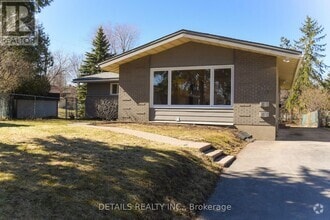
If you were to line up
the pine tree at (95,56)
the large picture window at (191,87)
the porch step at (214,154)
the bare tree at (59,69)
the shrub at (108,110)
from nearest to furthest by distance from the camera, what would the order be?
the porch step at (214,154) < the large picture window at (191,87) < the shrub at (108,110) < the pine tree at (95,56) < the bare tree at (59,69)

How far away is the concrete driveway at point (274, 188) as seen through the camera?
467cm

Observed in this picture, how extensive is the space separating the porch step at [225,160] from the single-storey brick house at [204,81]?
4.54 m

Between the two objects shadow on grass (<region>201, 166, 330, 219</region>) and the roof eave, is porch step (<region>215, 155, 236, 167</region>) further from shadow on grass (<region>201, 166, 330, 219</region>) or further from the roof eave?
the roof eave

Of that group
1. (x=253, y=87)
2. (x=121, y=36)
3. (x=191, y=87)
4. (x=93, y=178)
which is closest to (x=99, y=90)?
(x=191, y=87)

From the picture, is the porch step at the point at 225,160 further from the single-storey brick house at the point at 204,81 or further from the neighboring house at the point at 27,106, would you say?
the neighboring house at the point at 27,106

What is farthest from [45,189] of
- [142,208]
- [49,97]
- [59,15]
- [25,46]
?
[25,46]

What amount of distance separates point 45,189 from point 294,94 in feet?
122

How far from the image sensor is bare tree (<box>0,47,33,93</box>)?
18.8 m

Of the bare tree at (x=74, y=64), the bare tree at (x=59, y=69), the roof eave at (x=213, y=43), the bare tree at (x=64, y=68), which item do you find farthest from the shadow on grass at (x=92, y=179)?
the bare tree at (x=74, y=64)

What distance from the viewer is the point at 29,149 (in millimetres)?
5695

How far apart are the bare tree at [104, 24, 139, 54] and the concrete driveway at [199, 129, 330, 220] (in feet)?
141

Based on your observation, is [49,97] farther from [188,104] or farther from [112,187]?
[112,187]

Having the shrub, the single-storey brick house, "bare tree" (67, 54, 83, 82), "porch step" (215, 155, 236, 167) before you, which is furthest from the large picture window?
"bare tree" (67, 54, 83, 82)

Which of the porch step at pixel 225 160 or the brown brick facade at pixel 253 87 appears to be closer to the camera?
the porch step at pixel 225 160
